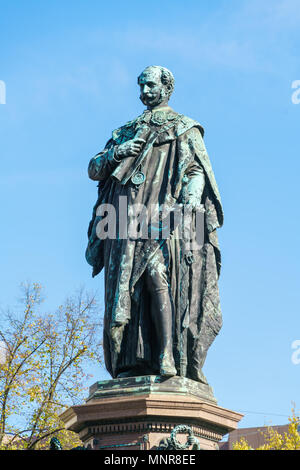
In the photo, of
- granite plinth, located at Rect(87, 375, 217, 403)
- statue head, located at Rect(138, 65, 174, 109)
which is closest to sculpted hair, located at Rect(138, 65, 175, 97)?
statue head, located at Rect(138, 65, 174, 109)

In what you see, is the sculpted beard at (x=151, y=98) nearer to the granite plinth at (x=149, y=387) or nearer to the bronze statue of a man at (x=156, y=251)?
the bronze statue of a man at (x=156, y=251)

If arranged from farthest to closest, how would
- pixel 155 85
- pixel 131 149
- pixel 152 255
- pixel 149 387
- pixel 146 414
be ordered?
1. pixel 155 85
2. pixel 131 149
3. pixel 152 255
4. pixel 149 387
5. pixel 146 414

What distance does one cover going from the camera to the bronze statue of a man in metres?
8.75

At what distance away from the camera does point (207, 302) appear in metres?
9.12

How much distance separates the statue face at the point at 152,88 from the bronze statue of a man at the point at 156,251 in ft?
0.04

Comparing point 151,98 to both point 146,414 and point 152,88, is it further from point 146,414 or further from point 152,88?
point 146,414

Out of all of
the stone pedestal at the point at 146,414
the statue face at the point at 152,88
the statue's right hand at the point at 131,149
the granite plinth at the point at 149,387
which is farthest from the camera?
the statue face at the point at 152,88

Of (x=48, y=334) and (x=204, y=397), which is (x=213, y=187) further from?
(x=48, y=334)

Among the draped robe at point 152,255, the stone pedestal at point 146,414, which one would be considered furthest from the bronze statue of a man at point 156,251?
the stone pedestal at point 146,414

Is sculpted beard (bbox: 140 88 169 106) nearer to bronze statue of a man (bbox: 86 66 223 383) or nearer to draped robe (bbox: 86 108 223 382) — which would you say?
bronze statue of a man (bbox: 86 66 223 383)

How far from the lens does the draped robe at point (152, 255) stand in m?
8.79

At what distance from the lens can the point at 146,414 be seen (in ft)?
26.0

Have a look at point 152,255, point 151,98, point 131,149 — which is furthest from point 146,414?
point 151,98

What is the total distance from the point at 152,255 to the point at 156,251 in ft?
0.21
